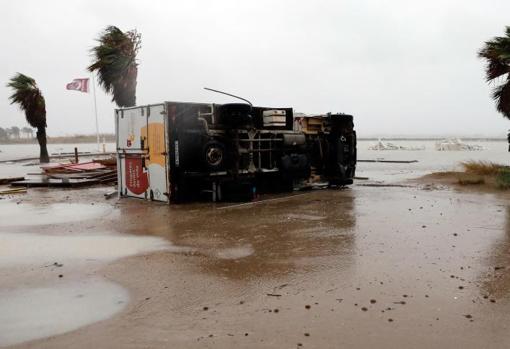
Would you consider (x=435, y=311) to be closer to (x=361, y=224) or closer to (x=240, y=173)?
(x=361, y=224)

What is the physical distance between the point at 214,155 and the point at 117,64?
42.4 feet

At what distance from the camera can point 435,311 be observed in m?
4.36

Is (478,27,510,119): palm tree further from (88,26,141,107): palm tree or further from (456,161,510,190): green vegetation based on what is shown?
(88,26,141,107): palm tree

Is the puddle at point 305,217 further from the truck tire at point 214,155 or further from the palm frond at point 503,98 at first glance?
the palm frond at point 503,98

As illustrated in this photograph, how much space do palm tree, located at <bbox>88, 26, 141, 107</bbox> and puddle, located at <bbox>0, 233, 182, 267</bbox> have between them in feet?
51.3

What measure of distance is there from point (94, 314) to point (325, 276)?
2.48m

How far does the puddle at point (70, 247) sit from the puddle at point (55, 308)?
4.18ft

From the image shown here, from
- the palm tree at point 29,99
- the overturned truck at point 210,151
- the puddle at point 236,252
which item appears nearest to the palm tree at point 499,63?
the overturned truck at point 210,151

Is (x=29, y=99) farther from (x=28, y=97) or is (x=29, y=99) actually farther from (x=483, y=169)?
(x=483, y=169)

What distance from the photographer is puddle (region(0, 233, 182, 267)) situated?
6515mm

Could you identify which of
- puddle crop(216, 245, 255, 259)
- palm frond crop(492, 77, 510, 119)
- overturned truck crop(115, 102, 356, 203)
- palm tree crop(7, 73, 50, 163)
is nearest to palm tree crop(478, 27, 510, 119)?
palm frond crop(492, 77, 510, 119)

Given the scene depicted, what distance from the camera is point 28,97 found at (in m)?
29.1

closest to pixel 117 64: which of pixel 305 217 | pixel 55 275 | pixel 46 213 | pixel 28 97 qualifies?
pixel 28 97

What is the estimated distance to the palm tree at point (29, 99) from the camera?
29047 mm
